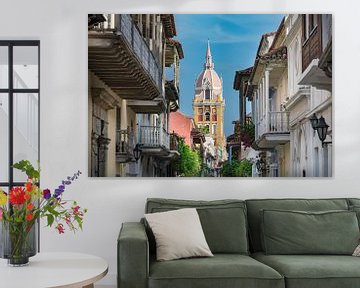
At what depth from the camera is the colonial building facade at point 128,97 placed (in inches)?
195

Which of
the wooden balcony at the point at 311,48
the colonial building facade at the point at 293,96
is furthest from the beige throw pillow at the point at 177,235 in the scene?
the wooden balcony at the point at 311,48

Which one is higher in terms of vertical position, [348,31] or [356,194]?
[348,31]

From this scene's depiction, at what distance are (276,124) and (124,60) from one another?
1368 millimetres

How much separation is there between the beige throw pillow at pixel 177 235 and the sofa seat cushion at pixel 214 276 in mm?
235

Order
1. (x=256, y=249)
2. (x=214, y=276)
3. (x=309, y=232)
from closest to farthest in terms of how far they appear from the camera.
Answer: (x=214, y=276) < (x=309, y=232) < (x=256, y=249)

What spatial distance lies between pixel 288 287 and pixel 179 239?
0.80 meters

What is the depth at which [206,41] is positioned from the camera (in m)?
5.02

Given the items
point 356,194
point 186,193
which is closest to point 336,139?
point 356,194

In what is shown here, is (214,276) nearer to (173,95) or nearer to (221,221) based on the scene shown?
(221,221)

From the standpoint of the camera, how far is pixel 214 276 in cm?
382

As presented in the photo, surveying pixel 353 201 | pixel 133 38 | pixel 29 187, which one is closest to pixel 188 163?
pixel 133 38

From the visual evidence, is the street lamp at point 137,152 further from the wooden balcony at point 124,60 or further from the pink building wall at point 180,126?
the wooden balcony at point 124,60

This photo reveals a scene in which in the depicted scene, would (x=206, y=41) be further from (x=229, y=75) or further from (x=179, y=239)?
(x=179, y=239)

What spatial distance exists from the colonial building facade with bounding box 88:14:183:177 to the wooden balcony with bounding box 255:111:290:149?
2.36 feet
